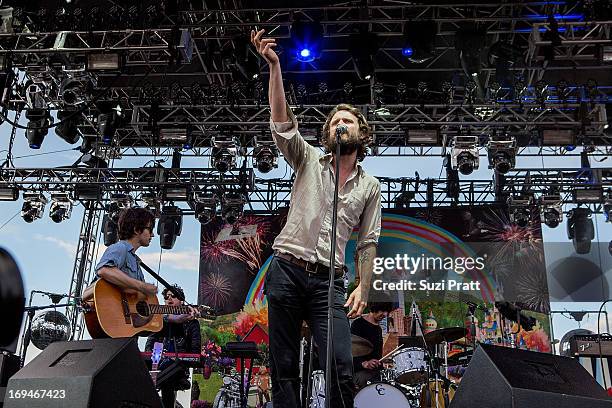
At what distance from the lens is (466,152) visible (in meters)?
10.3

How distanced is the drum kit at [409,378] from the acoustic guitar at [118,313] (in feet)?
7.21

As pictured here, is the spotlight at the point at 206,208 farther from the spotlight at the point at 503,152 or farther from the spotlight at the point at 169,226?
the spotlight at the point at 503,152

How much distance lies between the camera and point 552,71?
34.6 feet

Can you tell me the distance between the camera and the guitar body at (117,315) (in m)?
4.42

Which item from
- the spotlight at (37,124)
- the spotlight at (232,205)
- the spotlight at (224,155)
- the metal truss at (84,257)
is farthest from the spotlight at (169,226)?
the spotlight at (37,124)

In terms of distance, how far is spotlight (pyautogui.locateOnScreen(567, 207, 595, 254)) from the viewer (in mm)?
12168

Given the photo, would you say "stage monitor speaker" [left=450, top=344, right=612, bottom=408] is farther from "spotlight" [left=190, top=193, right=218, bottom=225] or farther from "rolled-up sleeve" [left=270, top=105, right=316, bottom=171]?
"spotlight" [left=190, top=193, right=218, bottom=225]

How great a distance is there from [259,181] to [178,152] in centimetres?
177

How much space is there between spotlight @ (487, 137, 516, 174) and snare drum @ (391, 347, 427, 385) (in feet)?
14.4

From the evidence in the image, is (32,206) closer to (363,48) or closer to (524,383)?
(363,48)

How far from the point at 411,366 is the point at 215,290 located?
19.2 ft

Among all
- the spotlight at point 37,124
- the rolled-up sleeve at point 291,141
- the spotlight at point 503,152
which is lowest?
the rolled-up sleeve at point 291,141

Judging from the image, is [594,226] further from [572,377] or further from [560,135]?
[572,377]

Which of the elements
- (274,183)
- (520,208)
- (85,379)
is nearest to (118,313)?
(85,379)
